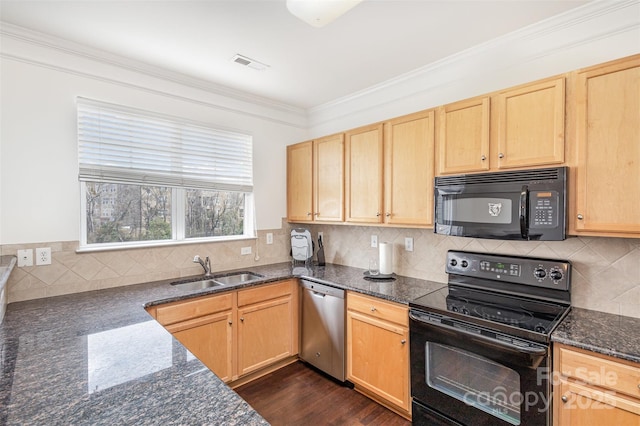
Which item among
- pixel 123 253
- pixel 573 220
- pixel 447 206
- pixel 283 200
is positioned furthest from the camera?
pixel 283 200

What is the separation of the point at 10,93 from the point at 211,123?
54.4 inches

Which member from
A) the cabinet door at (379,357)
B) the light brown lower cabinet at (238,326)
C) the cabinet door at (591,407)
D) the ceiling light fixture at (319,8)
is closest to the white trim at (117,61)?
the ceiling light fixture at (319,8)

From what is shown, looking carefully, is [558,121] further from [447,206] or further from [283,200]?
[283,200]

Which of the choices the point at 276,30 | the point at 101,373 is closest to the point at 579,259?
the point at 276,30

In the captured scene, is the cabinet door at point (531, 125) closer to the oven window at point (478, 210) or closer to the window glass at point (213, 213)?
the oven window at point (478, 210)

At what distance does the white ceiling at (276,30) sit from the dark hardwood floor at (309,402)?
105 inches

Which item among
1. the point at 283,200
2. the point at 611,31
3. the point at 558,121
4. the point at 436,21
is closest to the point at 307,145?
the point at 283,200

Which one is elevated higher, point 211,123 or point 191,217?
point 211,123

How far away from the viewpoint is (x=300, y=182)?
3381 millimetres

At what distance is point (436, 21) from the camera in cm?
196

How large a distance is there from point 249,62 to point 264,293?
1920mm

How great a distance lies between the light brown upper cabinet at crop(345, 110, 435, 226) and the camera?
231 cm

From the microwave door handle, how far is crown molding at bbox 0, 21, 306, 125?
8.39 feet

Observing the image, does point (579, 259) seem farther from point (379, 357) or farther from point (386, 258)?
point (379, 357)
